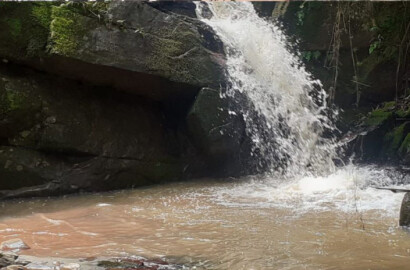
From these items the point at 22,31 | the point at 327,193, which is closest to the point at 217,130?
the point at 327,193

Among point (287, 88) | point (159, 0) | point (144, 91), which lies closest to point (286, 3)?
point (287, 88)

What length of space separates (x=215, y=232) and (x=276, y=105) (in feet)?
15.3

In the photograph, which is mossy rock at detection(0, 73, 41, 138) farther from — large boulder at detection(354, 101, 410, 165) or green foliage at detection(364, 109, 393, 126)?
green foliage at detection(364, 109, 393, 126)

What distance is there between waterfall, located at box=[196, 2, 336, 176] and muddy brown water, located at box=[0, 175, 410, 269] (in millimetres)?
2144

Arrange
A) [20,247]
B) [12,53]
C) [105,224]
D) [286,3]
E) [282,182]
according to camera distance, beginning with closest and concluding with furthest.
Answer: [20,247], [105,224], [12,53], [282,182], [286,3]

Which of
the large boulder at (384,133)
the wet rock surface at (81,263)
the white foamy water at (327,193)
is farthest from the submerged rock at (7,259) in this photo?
the large boulder at (384,133)

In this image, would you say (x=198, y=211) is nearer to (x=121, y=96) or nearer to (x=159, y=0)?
(x=121, y=96)

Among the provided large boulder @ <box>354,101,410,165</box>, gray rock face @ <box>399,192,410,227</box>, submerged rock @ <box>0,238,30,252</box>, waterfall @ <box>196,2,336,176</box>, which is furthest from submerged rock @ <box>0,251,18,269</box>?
large boulder @ <box>354,101,410,165</box>

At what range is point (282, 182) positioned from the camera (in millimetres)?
7367

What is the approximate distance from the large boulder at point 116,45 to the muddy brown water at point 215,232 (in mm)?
2194

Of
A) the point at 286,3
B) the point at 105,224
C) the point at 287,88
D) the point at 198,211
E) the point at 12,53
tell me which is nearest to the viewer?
the point at 105,224

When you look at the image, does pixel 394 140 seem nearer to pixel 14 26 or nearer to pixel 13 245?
pixel 13 245

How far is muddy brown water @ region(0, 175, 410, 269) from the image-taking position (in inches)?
137

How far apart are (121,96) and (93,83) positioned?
0.60 metres
